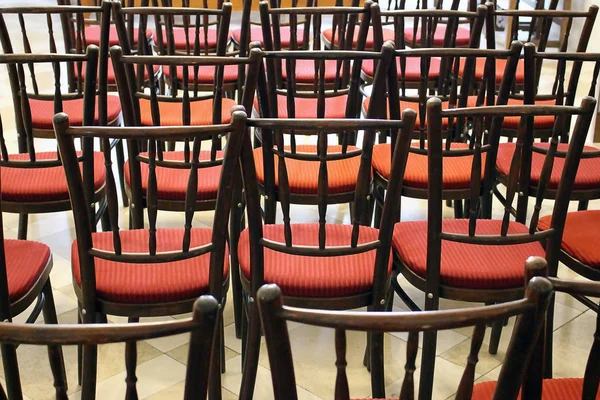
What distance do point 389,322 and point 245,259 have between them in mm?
1158

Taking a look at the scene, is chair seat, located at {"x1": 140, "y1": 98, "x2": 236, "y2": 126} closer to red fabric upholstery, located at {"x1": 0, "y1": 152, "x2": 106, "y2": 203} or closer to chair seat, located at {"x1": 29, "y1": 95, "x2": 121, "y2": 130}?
chair seat, located at {"x1": 29, "y1": 95, "x2": 121, "y2": 130}

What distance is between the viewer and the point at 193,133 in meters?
1.71

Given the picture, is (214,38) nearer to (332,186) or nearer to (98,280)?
(332,186)

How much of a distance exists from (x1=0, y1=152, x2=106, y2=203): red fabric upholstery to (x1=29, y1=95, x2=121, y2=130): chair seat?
450 mm

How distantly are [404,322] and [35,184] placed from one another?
5.88 feet

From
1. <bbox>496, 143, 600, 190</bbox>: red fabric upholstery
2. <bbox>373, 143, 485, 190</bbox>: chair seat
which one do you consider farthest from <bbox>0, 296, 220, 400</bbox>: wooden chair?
<bbox>496, 143, 600, 190</bbox>: red fabric upholstery

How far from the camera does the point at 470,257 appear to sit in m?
2.14

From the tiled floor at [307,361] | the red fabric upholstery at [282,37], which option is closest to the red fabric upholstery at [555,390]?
the tiled floor at [307,361]

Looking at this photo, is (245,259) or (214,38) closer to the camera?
(245,259)

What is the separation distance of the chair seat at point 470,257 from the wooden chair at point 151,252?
52 cm

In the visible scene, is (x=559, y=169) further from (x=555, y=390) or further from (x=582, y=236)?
(x=555, y=390)

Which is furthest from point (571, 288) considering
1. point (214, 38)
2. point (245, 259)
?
point (214, 38)

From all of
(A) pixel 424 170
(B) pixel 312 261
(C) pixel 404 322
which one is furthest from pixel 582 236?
(C) pixel 404 322

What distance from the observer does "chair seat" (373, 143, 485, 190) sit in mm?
2631
